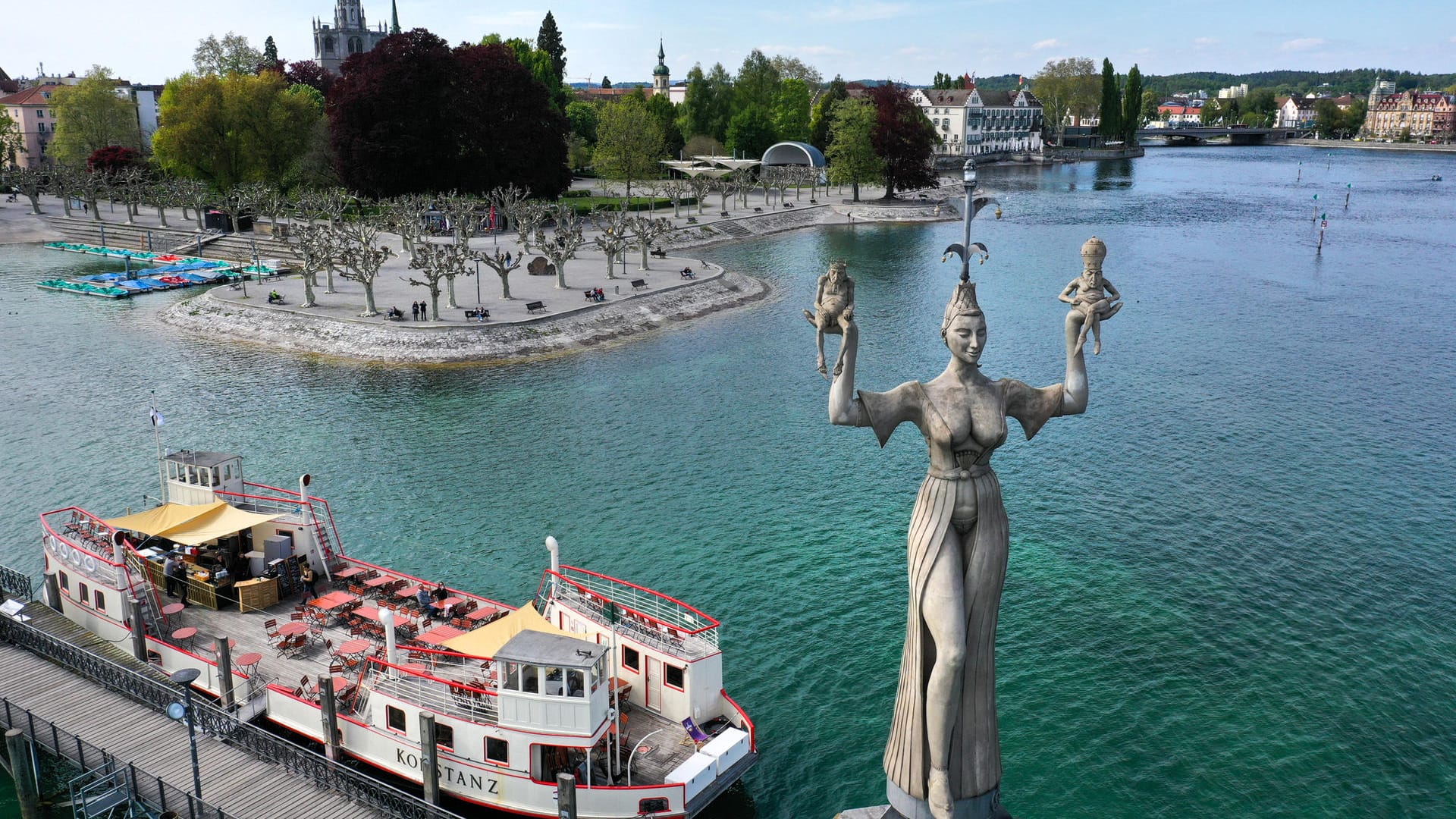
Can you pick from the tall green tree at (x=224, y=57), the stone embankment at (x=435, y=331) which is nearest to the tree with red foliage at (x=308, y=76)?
the tall green tree at (x=224, y=57)

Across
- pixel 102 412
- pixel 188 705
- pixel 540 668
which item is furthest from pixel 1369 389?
pixel 102 412

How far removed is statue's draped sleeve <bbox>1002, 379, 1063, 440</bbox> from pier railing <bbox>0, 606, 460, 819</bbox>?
1645cm

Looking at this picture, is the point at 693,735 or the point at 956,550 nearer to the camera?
the point at 956,550

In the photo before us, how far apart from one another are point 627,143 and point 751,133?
49485 millimetres

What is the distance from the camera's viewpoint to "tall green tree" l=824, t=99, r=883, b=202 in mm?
144375

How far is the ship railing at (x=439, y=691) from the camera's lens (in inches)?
946

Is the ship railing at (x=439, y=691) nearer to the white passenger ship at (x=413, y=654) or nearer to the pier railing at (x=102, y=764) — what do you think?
the white passenger ship at (x=413, y=654)

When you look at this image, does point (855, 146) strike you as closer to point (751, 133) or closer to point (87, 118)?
point (751, 133)

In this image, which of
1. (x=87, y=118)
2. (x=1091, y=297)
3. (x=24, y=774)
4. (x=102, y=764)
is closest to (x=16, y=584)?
(x=102, y=764)

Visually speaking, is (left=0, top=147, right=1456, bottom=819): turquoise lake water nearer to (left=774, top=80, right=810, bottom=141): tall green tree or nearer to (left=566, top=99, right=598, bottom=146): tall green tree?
(left=566, top=99, right=598, bottom=146): tall green tree

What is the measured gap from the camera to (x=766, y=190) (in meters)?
152

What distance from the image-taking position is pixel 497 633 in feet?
A: 86.1

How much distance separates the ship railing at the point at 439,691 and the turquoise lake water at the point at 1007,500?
Answer: 22.9 feet

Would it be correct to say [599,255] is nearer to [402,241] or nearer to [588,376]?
[402,241]
